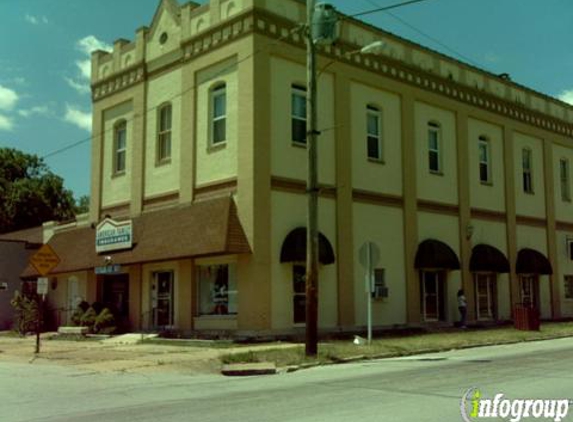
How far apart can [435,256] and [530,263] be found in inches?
284

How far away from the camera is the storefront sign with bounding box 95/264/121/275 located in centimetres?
2559

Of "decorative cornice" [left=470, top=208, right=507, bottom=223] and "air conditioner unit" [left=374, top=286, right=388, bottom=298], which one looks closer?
"air conditioner unit" [left=374, top=286, right=388, bottom=298]

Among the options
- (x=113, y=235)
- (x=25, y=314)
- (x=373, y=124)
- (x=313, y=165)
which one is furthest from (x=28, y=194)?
(x=313, y=165)

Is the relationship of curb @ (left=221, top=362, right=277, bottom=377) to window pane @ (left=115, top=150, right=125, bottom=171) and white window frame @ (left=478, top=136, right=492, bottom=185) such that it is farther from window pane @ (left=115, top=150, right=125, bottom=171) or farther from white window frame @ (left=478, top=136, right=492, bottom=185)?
white window frame @ (left=478, top=136, right=492, bottom=185)

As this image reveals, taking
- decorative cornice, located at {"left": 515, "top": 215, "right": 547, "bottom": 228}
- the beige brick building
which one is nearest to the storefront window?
the beige brick building

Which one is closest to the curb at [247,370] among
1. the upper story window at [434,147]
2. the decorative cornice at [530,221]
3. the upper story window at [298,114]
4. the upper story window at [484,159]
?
the upper story window at [298,114]

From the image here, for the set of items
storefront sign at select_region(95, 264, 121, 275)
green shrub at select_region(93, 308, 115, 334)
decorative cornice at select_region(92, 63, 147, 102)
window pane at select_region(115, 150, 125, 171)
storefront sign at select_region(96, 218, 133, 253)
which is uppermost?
decorative cornice at select_region(92, 63, 147, 102)

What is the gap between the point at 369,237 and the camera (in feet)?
85.4

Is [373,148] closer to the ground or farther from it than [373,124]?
closer to the ground

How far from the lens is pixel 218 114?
967 inches

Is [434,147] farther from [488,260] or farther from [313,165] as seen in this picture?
[313,165]

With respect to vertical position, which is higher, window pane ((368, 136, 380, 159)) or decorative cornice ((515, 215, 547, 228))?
window pane ((368, 136, 380, 159))

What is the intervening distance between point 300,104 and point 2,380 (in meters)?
13.7

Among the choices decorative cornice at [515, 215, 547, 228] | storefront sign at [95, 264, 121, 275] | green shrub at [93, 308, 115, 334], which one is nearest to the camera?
storefront sign at [95, 264, 121, 275]
